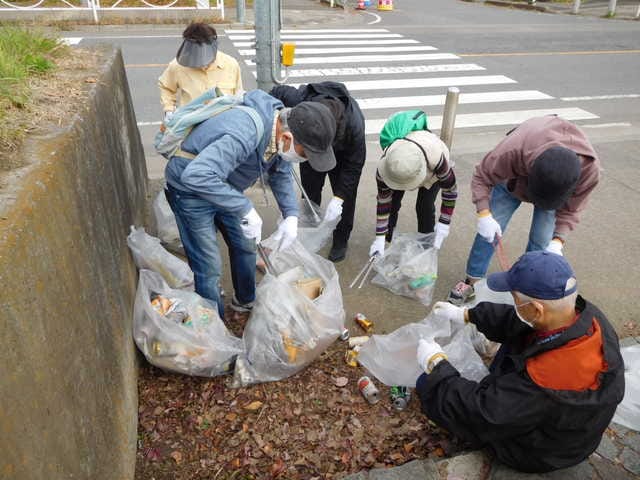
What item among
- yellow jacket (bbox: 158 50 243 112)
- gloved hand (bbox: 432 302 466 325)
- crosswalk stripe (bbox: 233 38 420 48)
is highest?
yellow jacket (bbox: 158 50 243 112)

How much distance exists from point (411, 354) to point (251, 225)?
1164mm

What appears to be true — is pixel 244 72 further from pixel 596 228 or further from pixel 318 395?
pixel 318 395

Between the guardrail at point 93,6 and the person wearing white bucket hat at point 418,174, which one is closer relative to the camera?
the person wearing white bucket hat at point 418,174

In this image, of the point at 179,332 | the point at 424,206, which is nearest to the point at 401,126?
the point at 424,206

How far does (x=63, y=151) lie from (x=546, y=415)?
2.22 m

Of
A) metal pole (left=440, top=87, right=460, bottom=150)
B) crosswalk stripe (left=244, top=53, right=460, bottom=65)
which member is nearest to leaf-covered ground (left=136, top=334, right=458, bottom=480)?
metal pole (left=440, top=87, right=460, bottom=150)

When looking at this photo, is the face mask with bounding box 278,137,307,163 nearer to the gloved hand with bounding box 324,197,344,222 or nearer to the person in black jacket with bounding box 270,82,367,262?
the person in black jacket with bounding box 270,82,367,262

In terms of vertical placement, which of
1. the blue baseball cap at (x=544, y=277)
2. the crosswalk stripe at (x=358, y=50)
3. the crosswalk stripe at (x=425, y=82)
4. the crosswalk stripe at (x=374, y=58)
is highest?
the blue baseball cap at (x=544, y=277)

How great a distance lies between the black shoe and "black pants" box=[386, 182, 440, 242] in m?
0.47

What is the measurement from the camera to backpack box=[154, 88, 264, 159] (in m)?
2.63

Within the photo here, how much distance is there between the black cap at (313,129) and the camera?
2.56 metres

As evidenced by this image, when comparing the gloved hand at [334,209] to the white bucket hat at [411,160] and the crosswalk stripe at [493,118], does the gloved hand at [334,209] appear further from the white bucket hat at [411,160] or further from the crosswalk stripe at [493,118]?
the crosswalk stripe at [493,118]

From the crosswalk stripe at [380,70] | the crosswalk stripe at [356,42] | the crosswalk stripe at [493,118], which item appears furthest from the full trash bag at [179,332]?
the crosswalk stripe at [356,42]

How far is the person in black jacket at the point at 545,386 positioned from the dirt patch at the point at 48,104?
2.03m
